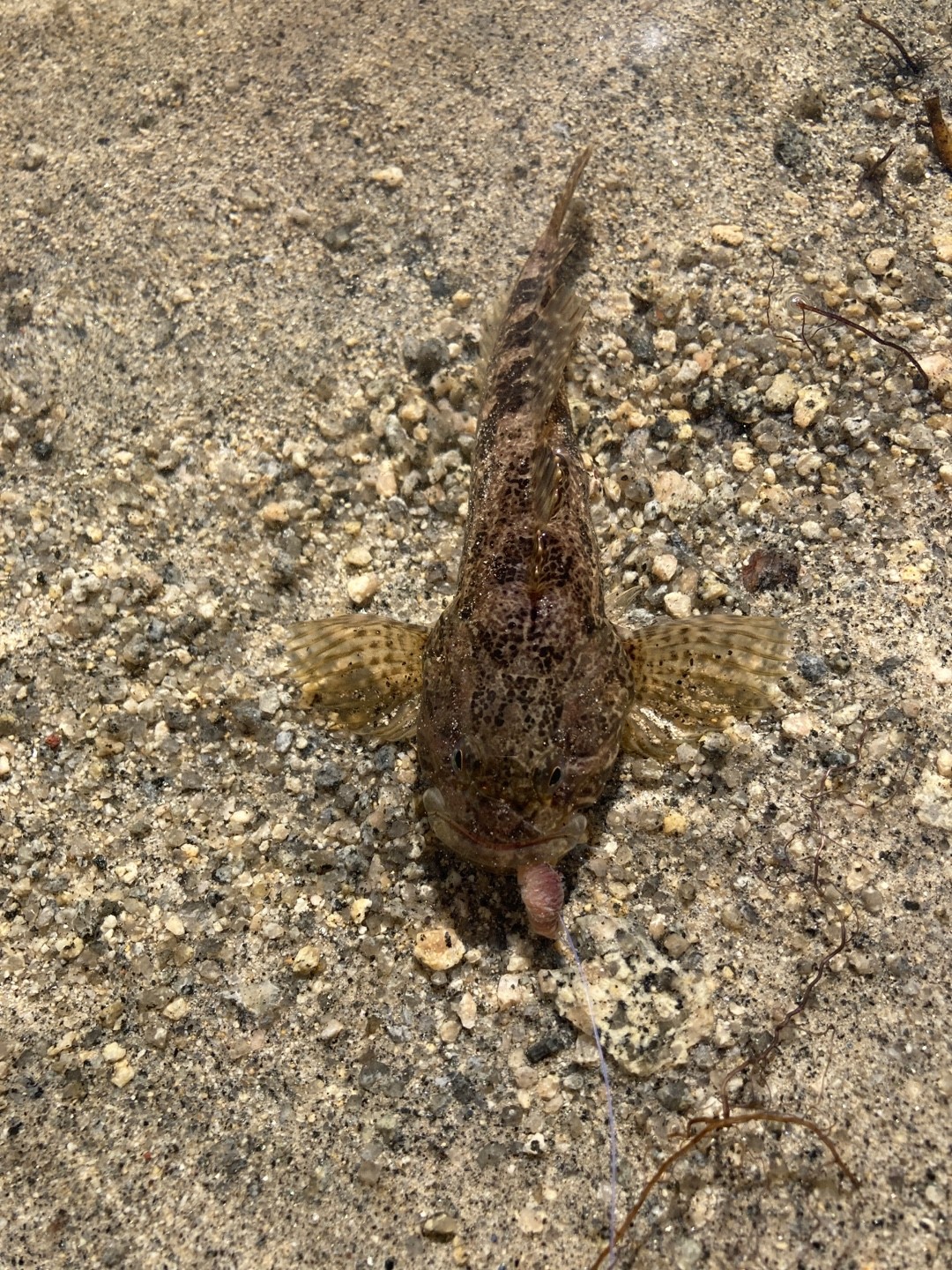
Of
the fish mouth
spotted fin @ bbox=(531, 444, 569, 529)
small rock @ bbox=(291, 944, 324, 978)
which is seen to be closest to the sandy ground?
small rock @ bbox=(291, 944, 324, 978)

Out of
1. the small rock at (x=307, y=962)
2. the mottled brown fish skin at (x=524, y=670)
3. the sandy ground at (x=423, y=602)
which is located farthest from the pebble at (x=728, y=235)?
the small rock at (x=307, y=962)

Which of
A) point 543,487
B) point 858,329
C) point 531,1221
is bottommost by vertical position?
point 531,1221

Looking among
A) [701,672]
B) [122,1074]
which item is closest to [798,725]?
[701,672]

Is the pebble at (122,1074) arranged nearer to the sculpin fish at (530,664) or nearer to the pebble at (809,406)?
the sculpin fish at (530,664)

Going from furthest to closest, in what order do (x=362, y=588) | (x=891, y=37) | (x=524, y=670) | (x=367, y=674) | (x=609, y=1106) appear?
(x=891, y=37) → (x=362, y=588) → (x=367, y=674) → (x=524, y=670) → (x=609, y=1106)

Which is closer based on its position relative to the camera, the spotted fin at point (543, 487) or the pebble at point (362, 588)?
the spotted fin at point (543, 487)

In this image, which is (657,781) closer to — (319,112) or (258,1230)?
(258,1230)

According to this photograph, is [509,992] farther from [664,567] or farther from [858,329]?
[858,329]

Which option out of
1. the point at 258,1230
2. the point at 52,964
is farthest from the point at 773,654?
the point at 52,964
